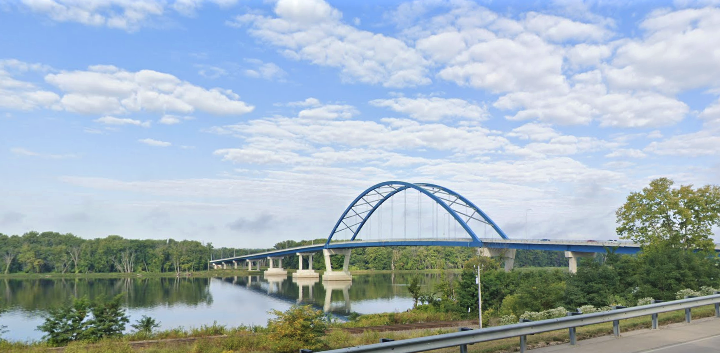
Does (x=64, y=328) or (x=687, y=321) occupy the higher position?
(x=687, y=321)

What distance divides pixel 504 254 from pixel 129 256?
12799 cm

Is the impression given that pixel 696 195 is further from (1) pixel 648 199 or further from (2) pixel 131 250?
(2) pixel 131 250

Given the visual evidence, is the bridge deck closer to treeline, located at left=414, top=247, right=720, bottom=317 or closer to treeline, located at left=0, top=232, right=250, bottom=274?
treeline, located at left=414, top=247, right=720, bottom=317

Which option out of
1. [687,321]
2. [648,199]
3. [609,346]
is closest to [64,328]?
[609,346]

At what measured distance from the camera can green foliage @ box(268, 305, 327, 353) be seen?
14094 millimetres

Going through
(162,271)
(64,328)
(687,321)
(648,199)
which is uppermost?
(648,199)

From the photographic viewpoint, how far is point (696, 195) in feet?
126

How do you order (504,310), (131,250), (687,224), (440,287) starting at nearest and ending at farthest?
1. (504,310)
2. (687,224)
3. (440,287)
4. (131,250)

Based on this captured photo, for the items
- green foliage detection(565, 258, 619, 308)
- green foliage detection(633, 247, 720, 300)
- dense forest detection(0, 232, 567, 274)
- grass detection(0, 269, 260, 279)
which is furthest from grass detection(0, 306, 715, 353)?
grass detection(0, 269, 260, 279)

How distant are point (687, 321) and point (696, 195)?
3146cm

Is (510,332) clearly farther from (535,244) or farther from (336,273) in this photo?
(336,273)

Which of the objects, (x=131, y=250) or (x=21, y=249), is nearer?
A: (x=21, y=249)

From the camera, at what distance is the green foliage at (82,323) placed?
68.2 ft

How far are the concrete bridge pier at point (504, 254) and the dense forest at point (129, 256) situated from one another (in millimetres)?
57006
